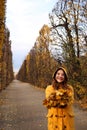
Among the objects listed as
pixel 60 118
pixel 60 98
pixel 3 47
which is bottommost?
pixel 60 118

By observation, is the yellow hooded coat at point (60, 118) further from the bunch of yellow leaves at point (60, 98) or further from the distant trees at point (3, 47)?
the distant trees at point (3, 47)

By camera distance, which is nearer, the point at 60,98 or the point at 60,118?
the point at 60,98

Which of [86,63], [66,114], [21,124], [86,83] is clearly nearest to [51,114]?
[66,114]

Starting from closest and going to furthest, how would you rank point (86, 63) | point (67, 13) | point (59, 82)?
point (59, 82) → point (86, 63) → point (67, 13)

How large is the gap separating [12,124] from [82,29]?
1299 cm

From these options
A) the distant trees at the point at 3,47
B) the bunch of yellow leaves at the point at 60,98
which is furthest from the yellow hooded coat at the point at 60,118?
the distant trees at the point at 3,47

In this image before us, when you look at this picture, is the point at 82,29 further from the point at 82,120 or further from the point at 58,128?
the point at 58,128

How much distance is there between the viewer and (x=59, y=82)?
8.48 meters

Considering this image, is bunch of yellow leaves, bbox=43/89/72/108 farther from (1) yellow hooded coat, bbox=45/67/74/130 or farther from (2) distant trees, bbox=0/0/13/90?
(2) distant trees, bbox=0/0/13/90

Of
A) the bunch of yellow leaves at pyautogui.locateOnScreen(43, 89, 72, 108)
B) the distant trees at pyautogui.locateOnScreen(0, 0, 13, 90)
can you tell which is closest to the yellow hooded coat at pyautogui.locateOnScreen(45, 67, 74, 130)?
the bunch of yellow leaves at pyautogui.locateOnScreen(43, 89, 72, 108)

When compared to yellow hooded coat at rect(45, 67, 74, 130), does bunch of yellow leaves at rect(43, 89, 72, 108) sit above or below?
above

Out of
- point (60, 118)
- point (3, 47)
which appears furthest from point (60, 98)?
point (3, 47)

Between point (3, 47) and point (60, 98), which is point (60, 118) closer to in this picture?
point (60, 98)

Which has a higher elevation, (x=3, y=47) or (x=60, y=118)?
(x=3, y=47)
